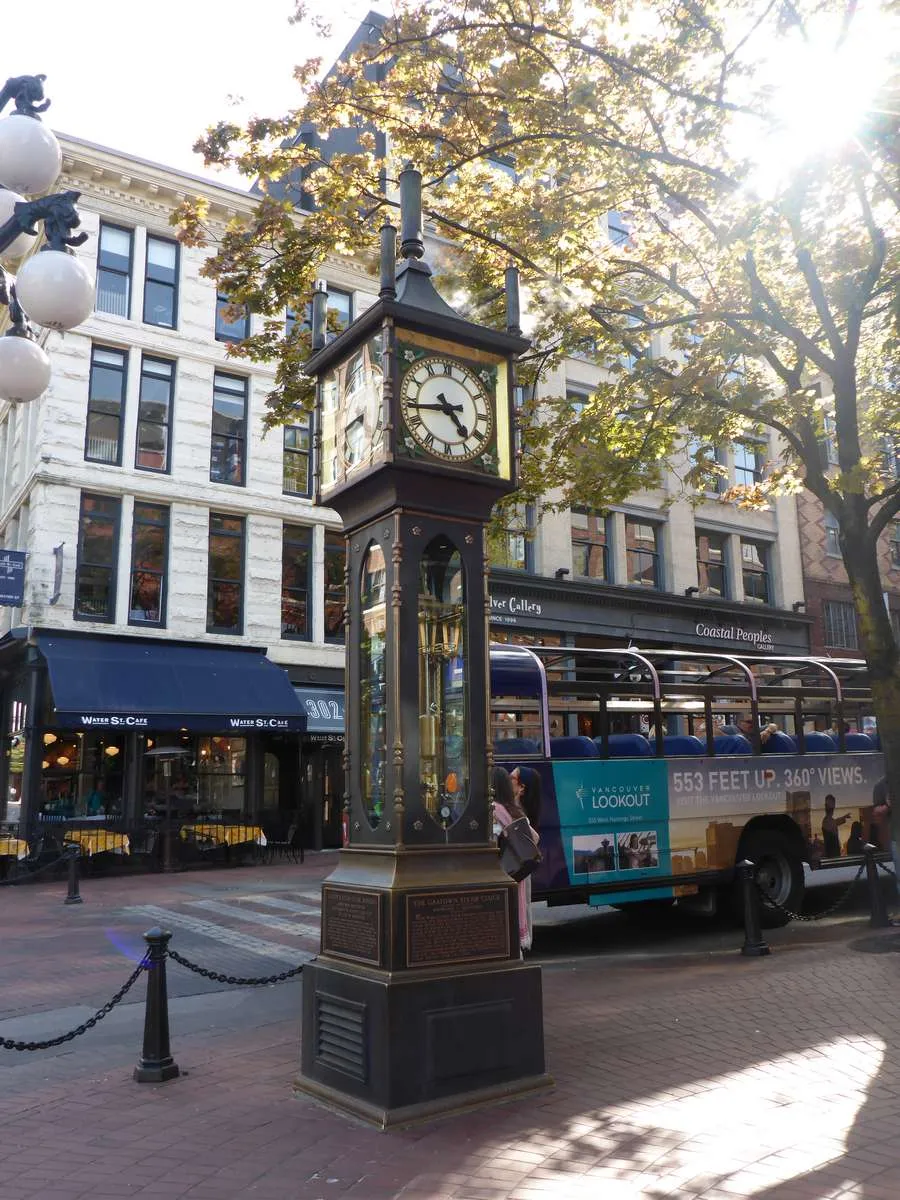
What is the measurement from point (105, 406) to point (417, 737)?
62.0ft

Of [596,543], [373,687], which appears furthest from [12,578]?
[373,687]

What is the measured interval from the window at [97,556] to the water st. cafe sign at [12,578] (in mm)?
1228

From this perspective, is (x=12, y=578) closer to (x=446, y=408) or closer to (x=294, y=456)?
(x=294, y=456)

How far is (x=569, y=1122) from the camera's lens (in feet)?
16.8

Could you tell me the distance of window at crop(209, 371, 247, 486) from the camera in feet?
78.7

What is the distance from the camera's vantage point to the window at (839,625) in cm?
3281

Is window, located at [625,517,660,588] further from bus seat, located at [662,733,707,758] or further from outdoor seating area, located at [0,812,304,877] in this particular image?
bus seat, located at [662,733,707,758]

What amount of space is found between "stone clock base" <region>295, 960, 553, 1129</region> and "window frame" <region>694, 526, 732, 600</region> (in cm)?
2533

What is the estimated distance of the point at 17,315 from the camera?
5.90 meters

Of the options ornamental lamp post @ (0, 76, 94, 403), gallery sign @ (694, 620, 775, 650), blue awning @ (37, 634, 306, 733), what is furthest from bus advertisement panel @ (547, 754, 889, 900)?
gallery sign @ (694, 620, 775, 650)

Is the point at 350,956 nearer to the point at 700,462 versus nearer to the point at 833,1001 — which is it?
the point at 833,1001

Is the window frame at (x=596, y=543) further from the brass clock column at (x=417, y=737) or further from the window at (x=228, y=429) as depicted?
the brass clock column at (x=417, y=737)

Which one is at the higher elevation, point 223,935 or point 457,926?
point 457,926

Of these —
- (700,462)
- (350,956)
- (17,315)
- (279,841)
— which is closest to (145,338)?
(279,841)
